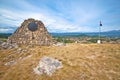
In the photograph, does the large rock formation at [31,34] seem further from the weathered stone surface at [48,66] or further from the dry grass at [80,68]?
the weathered stone surface at [48,66]

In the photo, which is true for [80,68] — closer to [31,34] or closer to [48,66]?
[48,66]

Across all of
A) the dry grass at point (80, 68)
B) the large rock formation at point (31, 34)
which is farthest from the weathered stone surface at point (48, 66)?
the large rock formation at point (31, 34)

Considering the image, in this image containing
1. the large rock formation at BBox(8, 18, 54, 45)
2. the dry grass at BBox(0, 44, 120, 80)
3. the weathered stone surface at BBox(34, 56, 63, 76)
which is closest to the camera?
the dry grass at BBox(0, 44, 120, 80)

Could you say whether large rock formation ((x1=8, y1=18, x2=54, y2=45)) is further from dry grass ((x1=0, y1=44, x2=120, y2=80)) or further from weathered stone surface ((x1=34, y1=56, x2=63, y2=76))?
weathered stone surface ((x1=34, y1=56, x2=63, y2=76))

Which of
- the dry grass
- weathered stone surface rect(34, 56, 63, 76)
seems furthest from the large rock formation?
weathered stone surface rect(34, 56, 63, 76)

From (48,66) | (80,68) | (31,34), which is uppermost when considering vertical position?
(31,34)

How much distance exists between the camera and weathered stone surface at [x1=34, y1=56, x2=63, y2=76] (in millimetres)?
21500

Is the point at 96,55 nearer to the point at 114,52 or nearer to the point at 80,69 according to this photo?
the point at 114,52

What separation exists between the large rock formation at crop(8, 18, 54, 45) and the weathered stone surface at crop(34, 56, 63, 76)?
20.7m

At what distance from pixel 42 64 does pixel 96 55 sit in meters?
12.2

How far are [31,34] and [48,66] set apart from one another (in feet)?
78.8

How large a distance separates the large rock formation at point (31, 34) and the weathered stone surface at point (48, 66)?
67.9 feet

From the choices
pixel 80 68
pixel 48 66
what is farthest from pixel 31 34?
pixel 80 68

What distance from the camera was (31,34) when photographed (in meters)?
44.0
